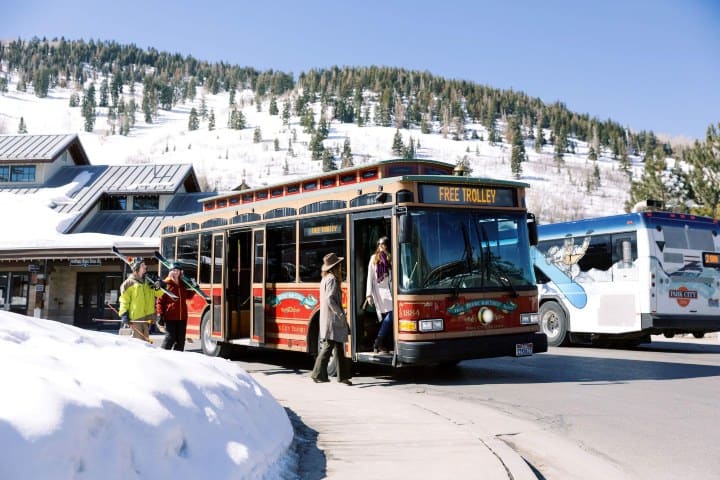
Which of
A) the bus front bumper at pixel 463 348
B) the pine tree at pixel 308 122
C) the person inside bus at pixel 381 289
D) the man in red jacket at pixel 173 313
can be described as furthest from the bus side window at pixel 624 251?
the pine tree at pixel 308 122

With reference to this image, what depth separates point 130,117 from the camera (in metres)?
187

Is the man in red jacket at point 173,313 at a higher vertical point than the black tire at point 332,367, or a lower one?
higher

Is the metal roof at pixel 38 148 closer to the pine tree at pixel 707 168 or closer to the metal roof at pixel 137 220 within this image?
the metal roof at pixel 137 220

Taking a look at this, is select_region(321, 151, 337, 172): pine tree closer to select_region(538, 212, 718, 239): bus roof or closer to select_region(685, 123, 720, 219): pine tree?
select_region(685, 123, 720, 219): pine tree

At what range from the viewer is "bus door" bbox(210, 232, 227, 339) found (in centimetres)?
1266

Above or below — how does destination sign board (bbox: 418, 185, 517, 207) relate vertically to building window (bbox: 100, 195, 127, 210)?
below

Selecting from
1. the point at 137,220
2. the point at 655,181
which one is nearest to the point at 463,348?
the point at 137,220

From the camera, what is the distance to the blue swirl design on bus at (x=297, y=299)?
1038 cm

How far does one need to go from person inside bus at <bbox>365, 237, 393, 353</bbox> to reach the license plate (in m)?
1.83

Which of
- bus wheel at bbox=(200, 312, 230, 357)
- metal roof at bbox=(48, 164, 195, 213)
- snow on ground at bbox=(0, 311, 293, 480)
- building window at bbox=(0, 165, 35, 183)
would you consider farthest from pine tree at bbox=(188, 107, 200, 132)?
snow on ground at bbox=(0, 311, 293, 480)

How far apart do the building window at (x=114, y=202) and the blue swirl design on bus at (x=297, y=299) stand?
22885 millimetres

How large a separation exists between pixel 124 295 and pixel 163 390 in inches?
310

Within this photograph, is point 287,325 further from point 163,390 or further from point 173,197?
point 173,197

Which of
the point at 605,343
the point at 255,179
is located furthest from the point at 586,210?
the point at 605,343
